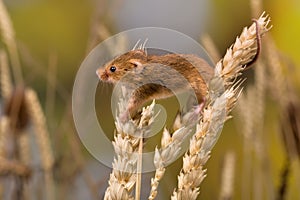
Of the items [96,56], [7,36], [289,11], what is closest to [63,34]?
[289,11]

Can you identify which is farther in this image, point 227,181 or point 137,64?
point 227,181

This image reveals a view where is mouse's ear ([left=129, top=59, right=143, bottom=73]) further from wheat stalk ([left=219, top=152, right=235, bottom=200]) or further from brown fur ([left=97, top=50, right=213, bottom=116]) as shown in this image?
wheat stalk ([left=219, top=152, right=235, bottom=200])

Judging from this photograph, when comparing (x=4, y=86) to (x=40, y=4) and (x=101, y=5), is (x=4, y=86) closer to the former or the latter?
(x=101, y=5)

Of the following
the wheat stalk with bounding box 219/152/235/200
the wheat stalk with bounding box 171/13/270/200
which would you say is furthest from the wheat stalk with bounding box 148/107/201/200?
the wheat stalk with bounding box 219/152/235/200

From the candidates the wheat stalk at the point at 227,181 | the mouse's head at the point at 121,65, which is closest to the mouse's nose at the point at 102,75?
the mouse's head at the point at 121,65

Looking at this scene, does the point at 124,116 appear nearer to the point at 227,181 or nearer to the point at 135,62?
the point at 135,62

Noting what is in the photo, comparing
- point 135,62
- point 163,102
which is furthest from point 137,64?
point 163,102
